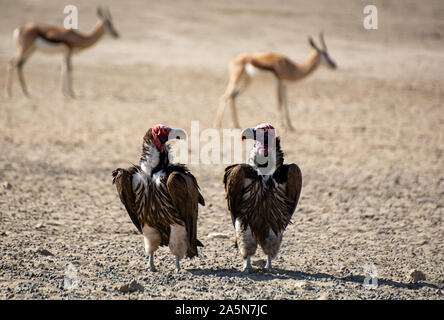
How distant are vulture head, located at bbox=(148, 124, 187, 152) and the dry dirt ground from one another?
1096 mm

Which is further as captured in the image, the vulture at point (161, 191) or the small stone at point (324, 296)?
the vulture at point (161, 191)

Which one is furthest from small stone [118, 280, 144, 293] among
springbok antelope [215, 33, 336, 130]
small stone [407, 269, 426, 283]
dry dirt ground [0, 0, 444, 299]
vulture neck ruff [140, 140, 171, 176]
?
springbok antelope [215, 33, 336, 130]

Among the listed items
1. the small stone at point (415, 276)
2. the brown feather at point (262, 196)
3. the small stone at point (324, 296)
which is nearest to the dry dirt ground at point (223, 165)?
the small stone at point (324, 296)

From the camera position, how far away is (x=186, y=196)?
17.1 feet

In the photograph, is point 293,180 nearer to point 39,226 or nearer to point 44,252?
point 44,252

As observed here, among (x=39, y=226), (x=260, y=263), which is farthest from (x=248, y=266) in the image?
(x=39, y=226)

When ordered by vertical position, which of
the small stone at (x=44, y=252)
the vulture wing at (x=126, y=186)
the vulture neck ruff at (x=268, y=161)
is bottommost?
the small stone at (x=44, y=252)

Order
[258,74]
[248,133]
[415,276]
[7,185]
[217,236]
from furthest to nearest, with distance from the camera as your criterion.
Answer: [258,74], [7,185], [217,236], [415,276], [248,133]

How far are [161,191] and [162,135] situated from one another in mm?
444

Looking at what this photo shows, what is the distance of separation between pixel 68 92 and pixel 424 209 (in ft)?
29.5

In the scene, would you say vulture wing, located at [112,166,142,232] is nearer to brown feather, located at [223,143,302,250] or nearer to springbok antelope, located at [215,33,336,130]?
brown feather, located at [223,143,302,250]

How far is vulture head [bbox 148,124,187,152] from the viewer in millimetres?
5246

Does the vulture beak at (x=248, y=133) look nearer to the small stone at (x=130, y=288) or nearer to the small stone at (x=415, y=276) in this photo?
the small stone at (x=130, y=288)

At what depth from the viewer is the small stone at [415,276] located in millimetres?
5543
